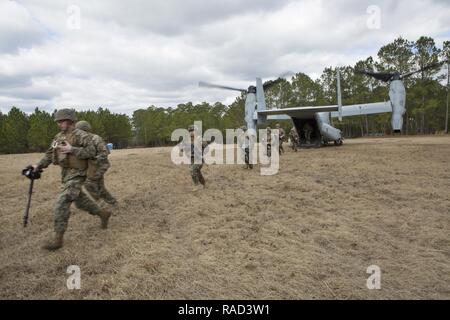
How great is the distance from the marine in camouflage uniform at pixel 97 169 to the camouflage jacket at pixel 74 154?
0.29 metres

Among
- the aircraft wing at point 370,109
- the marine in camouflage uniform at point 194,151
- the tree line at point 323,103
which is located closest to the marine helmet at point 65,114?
the marine in camouflage uniform at point 194,151

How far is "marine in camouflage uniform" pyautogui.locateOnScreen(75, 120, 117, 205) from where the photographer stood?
6364mm

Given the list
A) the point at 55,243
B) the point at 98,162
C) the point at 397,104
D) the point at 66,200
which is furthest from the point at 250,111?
the point at 55,243

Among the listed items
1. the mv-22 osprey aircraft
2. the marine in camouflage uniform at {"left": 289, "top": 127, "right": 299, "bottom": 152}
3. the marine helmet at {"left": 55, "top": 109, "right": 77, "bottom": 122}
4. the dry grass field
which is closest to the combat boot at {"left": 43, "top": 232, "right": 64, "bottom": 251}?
the dry grass field

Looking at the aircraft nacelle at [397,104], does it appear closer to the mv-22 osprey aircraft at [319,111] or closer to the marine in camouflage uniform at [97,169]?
the mv-22 osprey aircraft at [319,111]

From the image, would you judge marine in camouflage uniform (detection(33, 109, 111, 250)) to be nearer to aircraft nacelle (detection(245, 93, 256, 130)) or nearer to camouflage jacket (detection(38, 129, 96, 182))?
camouflage jacket (detection(38, 129, 96, 182))

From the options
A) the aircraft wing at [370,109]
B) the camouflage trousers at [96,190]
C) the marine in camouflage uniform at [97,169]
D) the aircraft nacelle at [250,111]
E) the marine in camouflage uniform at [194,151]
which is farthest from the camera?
the aircraft wing at [370,109]

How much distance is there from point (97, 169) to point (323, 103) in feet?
189

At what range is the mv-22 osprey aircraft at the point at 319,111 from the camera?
813 inches

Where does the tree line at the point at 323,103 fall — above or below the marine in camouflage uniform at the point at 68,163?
above

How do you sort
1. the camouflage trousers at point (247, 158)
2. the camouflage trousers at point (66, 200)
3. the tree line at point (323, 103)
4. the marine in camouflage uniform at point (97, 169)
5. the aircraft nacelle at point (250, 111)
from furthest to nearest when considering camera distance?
1. the tree line at point (323, 103)
2. the aircraft nacelle at point (250, 111)
3. the camouflage trousers at point (247, 158)
4. the marine in camouflage uniform at point (97, 169)
5. the camouflage trousers at point (66, 200)

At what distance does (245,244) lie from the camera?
546 cm

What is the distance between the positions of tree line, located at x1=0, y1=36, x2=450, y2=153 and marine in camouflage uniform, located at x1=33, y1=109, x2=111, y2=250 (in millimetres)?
43959
